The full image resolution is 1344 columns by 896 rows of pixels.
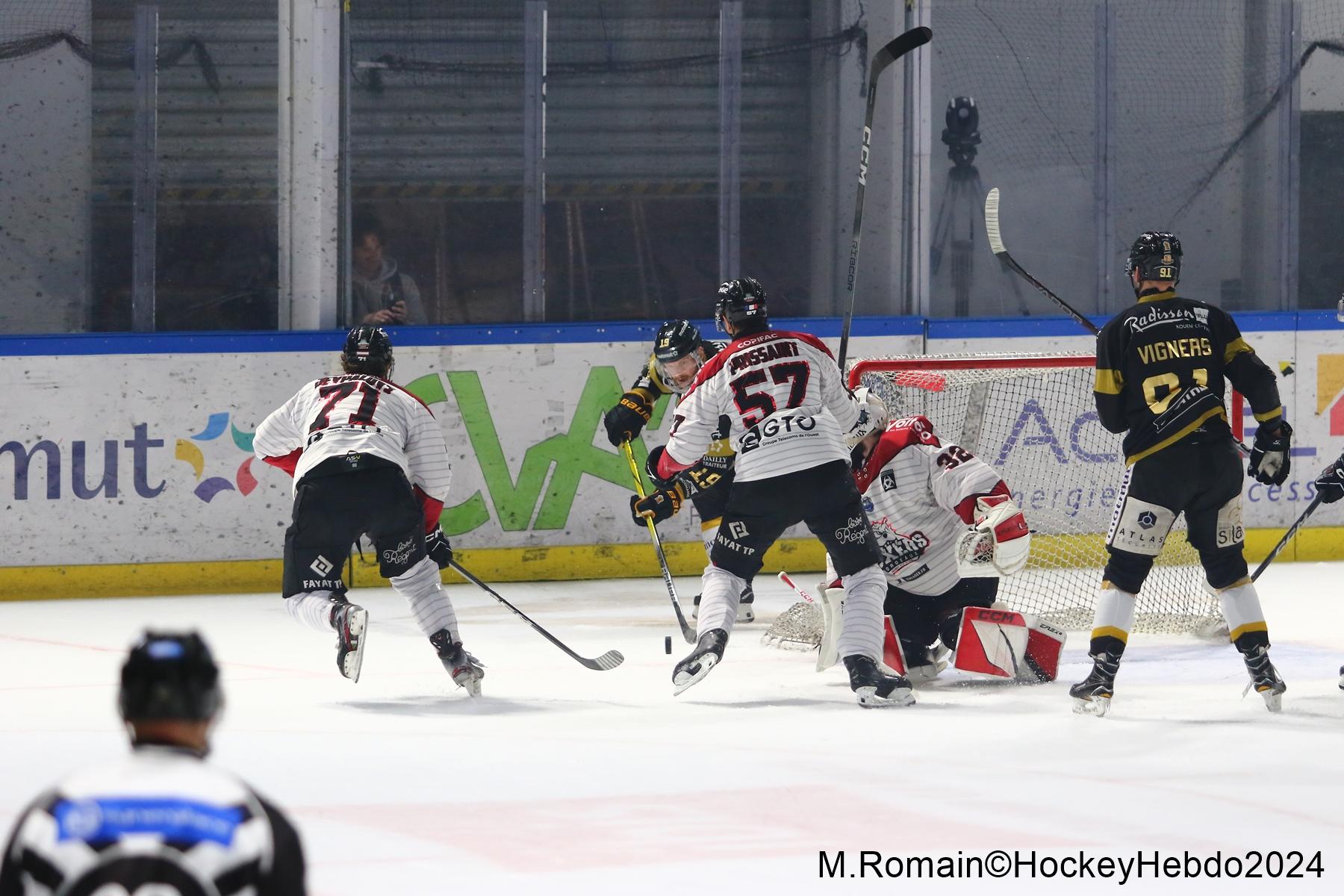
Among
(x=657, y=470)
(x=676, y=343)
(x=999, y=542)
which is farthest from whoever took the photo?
(x=676, y=343)

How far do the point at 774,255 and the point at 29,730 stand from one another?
175 inches

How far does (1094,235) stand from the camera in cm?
808

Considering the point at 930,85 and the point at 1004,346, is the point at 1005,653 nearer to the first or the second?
the point at 1004,346

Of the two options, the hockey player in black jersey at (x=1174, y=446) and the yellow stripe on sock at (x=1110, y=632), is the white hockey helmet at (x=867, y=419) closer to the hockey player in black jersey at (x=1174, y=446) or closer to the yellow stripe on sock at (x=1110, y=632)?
the hockey player in black jersey at (x=1174, y=446)

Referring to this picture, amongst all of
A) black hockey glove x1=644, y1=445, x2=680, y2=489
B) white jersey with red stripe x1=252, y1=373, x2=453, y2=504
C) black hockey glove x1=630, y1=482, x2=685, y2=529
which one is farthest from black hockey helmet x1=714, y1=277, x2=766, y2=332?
white jersey with red stripe x1=252, y1=373, x2=453, y2=504

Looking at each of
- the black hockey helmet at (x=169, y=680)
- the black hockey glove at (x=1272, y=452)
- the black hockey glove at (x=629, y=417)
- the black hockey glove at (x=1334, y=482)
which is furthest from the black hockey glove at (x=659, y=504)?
the black hockey helmet at (x=169, y=680)

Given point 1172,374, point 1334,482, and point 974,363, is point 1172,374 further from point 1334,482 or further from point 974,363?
point 974,363

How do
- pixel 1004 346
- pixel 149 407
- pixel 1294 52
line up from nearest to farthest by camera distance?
pixel 149 407
pixel 1004 346
pixel 1294 52

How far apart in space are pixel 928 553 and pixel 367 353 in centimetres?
163

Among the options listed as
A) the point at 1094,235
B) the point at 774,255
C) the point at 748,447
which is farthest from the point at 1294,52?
the point at 748,447

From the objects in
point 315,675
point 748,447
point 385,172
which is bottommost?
point 315,675

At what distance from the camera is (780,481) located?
438 cm

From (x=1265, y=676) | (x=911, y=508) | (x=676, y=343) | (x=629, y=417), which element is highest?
(x=676, y=343)

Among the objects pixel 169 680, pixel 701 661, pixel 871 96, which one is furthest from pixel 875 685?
pixel 169 680
